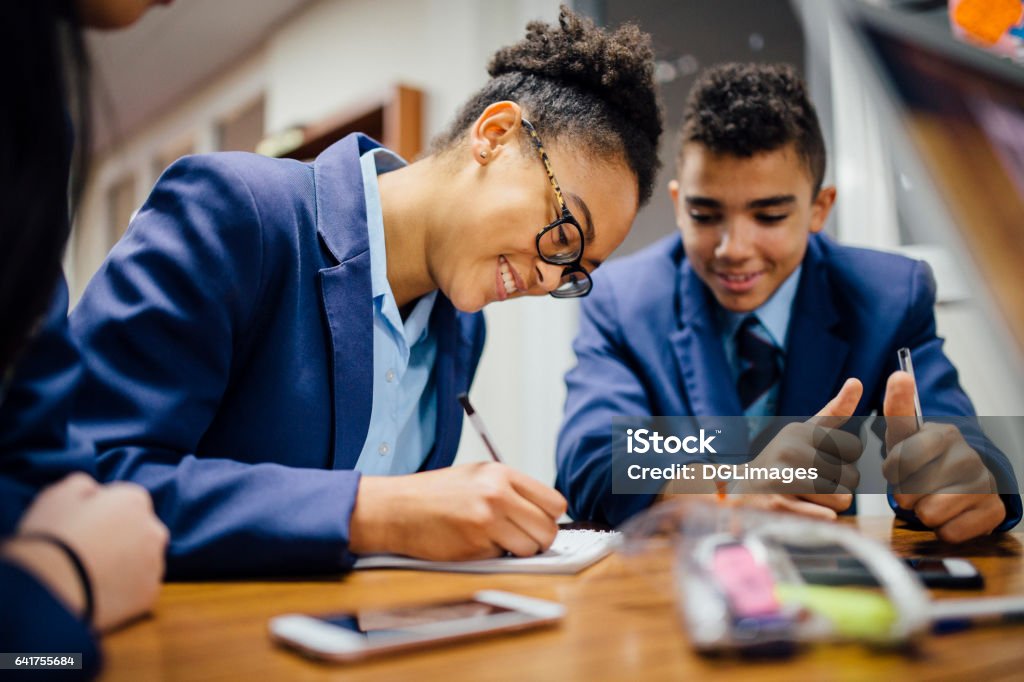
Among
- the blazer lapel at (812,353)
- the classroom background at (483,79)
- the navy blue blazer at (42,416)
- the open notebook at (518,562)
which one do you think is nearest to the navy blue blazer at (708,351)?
the blazer lapel at (812,353)

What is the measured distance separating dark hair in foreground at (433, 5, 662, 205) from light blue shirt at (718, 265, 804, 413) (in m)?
0.40

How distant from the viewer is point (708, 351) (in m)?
1.34

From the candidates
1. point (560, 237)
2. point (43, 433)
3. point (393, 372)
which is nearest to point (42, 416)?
point (43, 433)

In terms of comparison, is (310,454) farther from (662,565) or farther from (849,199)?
(849,199)

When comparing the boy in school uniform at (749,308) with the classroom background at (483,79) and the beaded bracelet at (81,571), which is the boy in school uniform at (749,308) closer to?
the classroom background at (483,79)

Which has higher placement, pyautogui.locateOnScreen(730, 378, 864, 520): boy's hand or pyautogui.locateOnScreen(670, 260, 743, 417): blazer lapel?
pyautogui.locateOnScreen(670, 260, 743, 417): blazer lapel

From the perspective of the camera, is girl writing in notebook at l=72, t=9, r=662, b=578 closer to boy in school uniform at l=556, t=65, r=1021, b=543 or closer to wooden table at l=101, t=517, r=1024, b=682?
wooden table at l=101, t=517, r=1024, b=682

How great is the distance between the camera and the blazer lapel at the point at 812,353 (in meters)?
1.25

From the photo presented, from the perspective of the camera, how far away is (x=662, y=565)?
1.82ft

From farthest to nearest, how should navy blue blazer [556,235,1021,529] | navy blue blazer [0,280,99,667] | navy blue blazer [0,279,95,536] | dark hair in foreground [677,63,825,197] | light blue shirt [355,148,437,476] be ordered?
dark hair in foreground [677,63,825,197] → navy blue blazer [556,235,1021,529] → light blue shirt [355,148,437,476] → navy blue blazer [0,279,95,536] → navy blue blazer [0,280,99,667]

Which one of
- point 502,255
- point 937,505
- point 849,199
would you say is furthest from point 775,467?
point 849,199

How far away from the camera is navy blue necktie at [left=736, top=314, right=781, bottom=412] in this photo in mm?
1323

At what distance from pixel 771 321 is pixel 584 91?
1.92 feet

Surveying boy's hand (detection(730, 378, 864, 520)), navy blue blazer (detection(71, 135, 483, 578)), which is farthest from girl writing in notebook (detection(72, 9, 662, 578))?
boy's hand (detection(730, 378, 864, 520))
